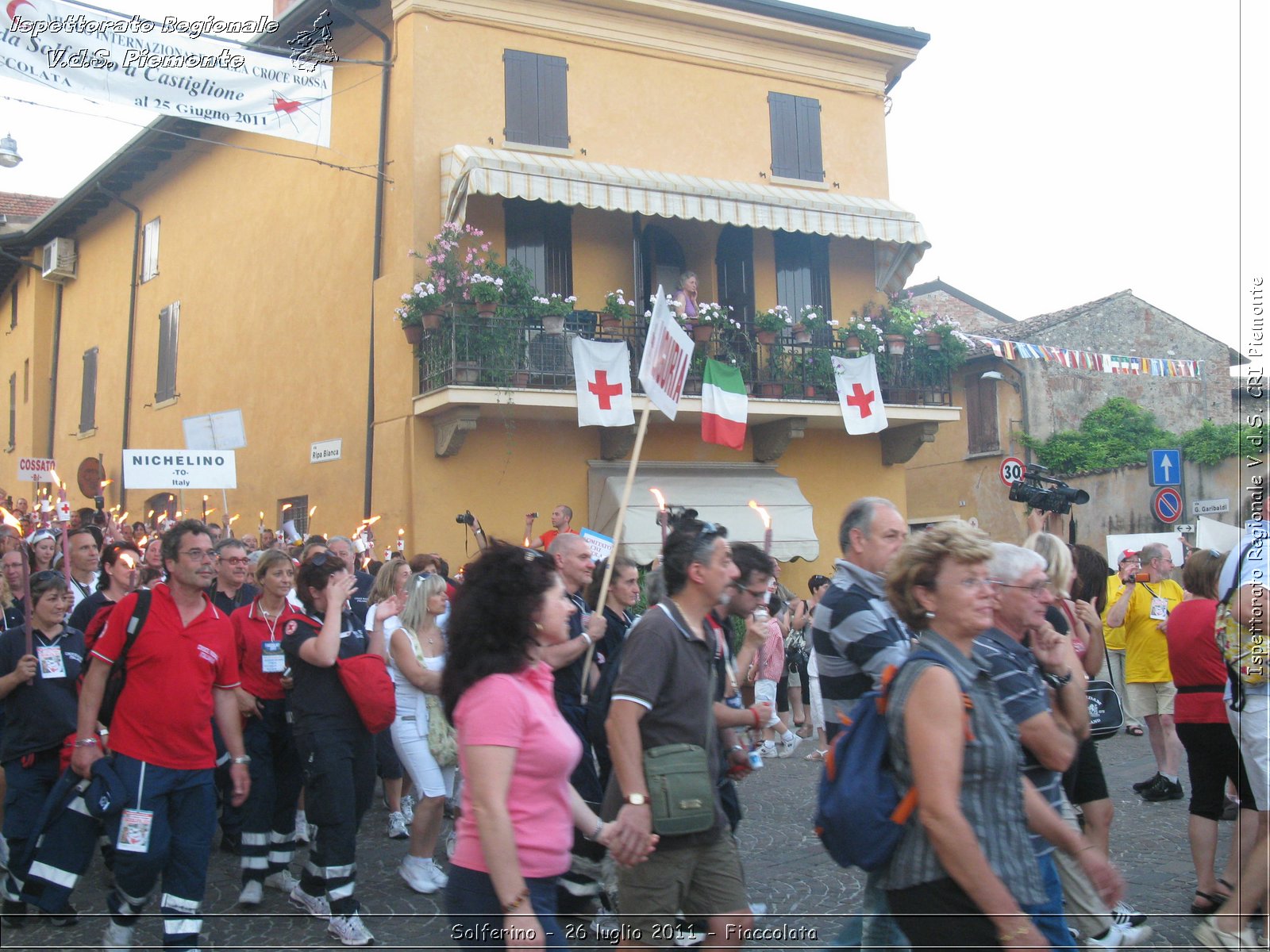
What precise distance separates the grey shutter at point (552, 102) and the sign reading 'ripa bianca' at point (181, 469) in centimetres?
660

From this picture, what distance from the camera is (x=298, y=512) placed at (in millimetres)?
18062

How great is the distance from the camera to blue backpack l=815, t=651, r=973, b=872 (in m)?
2.93

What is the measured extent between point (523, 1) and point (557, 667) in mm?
13399

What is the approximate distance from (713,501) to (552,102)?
245 inches

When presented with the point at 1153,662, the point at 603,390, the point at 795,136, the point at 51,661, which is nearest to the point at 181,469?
the point at 603,390

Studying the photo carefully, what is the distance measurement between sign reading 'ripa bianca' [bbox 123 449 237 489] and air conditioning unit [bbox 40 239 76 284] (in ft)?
56.3

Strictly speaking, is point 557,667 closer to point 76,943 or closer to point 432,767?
point 432,767

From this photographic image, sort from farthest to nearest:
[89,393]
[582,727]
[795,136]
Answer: [89,393], [795,136], [582,727]

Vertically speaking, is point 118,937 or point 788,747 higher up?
point 118,937

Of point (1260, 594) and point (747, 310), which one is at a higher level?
point (747, 310)

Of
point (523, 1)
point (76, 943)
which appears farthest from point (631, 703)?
point (523, 1)

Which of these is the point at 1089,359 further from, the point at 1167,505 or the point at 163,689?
the point at 163,689

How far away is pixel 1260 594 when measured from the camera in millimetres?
5035

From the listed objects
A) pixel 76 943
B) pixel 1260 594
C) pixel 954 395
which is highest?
pixel 954 395
